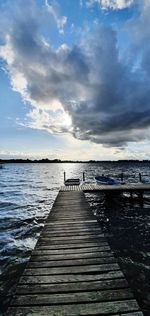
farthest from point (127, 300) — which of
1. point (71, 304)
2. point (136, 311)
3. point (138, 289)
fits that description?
point (138, 289)

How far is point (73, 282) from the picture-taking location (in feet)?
13.6

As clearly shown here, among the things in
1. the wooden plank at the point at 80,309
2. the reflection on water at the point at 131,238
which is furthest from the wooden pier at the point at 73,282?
the reflection on water at the point at 131,238

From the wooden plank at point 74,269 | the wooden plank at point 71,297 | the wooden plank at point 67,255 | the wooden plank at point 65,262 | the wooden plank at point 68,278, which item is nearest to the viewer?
the wooden plank at point 71,297

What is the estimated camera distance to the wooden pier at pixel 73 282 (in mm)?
3375

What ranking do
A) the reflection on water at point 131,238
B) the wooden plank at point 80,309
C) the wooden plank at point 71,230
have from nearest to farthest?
the wooden plank at point 80,309, the reflection on water at point 131,238, the wooden plank at point 71,230

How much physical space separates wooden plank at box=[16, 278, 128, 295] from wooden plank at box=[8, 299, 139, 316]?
0.40 metres

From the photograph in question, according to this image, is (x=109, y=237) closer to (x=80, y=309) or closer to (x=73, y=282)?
(x=73, y=282)

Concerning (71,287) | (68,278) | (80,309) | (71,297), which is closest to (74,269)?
(68,278)

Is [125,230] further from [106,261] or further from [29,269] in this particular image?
[29,269]

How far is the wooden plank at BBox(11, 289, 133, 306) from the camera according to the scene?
3.54 m

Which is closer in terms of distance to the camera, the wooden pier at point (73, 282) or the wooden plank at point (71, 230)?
the wooden pier at point (73, 282)

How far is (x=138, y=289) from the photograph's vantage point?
6.53 meters

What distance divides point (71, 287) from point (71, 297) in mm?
291

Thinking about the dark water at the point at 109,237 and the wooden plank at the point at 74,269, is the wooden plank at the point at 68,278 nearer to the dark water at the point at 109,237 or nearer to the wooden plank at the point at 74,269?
the wooden plank at the point at 74,269
